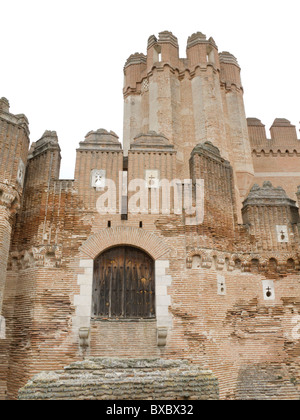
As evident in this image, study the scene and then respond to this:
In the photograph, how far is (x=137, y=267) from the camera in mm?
10617

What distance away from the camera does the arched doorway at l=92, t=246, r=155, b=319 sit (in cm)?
1010

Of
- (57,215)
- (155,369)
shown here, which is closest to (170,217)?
(57,215)

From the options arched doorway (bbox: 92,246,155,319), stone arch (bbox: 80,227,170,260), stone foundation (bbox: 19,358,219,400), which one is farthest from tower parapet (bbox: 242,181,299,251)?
stone foundation (bbox: 19,358,219,400)

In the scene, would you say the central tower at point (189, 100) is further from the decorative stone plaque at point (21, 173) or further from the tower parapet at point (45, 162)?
the decorative stone plaque at point (21, 173)

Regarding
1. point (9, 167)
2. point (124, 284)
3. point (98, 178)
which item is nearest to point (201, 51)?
point (98, 178)

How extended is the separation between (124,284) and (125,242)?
118cm

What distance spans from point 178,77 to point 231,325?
14.7 m

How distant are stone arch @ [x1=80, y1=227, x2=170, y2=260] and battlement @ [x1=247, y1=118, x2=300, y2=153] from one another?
13177 mm

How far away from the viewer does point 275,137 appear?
71.6ft

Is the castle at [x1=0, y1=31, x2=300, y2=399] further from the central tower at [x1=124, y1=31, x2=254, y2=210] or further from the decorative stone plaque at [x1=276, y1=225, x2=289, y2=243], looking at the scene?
the central tower at [x1=124, y1=31, x2=254, y2=210]

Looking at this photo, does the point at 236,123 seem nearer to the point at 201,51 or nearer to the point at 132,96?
the point at 201,51

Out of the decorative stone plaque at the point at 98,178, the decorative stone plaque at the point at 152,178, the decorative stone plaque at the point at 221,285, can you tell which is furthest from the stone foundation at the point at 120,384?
the decorative stone plaque at the point at 152,178

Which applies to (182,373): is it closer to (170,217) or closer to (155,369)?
(155,369)

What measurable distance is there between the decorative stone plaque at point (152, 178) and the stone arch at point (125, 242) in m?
1.56
